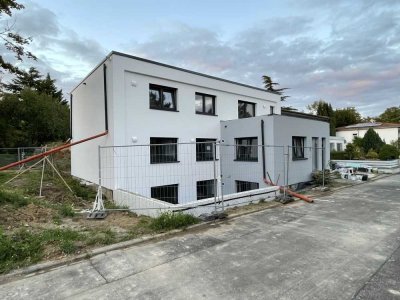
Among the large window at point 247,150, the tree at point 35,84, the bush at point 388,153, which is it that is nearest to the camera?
the large window at point 247,150

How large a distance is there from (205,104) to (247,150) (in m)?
3.27

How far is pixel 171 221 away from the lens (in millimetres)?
6047

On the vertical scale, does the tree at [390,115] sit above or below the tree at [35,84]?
below

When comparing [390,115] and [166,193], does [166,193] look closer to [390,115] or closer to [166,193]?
[166,193]

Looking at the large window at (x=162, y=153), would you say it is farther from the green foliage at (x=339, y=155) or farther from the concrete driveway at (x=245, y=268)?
the green foliage at (x=339, y=155)

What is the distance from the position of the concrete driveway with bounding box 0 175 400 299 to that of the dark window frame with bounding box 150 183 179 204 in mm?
5553

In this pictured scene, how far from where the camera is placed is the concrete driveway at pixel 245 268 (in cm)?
338

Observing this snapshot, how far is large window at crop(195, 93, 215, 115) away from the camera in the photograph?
44.7 ft

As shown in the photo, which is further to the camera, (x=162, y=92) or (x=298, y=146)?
(x=298, y=146)

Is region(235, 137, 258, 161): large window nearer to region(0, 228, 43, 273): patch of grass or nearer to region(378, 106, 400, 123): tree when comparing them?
region(0, 228, 43, 273): patch of grass

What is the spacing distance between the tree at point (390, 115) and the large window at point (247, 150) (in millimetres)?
59994

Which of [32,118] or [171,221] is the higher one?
[32,118]

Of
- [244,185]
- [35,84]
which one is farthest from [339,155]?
[35,84]

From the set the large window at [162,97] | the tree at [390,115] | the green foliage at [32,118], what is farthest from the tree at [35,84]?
the tree at [390,115]
